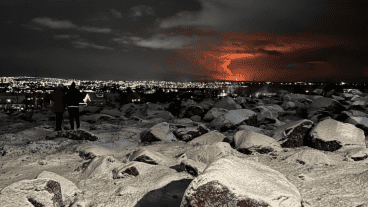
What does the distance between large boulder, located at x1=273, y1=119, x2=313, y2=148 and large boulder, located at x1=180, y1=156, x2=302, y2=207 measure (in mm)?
3570

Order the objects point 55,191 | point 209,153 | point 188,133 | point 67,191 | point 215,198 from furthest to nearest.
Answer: point 188,133 → point 209,153 → point 67,191 → point 55,191 → point 215,198

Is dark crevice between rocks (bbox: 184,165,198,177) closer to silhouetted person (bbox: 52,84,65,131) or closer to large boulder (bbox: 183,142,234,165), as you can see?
large boulder (bbox: 183,142,234,165)

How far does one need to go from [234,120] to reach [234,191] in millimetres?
7100

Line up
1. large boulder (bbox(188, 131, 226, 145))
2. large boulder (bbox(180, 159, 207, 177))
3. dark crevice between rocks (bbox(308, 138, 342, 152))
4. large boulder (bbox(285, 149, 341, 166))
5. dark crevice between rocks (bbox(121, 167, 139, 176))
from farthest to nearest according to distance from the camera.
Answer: large boulder (bbox(188, 131, 226, 145)) → dark crevice between rocks (bbox(308, 138, 342, 152)) → large boulder (bbox(285, 149, 341, 166)) → dark crevice between rocks (bbox(121, 167, 139, 176)) → large boulder (bbox(180, 159, 207, 177))

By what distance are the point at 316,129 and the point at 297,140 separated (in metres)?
0.50

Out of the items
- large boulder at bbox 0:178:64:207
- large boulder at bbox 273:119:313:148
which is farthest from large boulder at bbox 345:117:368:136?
large boulder at bbox 0:178:64:207

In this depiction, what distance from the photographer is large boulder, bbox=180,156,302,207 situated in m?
1.72

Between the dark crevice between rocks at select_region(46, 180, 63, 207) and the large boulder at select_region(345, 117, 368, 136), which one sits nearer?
the dark crevice between rocks at select_region(46, 180, 63, 207)

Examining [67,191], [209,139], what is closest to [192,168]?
[67,191]

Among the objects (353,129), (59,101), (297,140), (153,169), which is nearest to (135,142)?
→ (153,169)

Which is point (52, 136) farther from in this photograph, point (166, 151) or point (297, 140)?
point (297, 140)

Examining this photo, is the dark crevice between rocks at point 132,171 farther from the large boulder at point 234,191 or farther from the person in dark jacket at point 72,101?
the person in dark jacket at point 72,101

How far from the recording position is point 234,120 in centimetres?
865

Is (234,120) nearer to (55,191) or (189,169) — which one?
(189,169)
